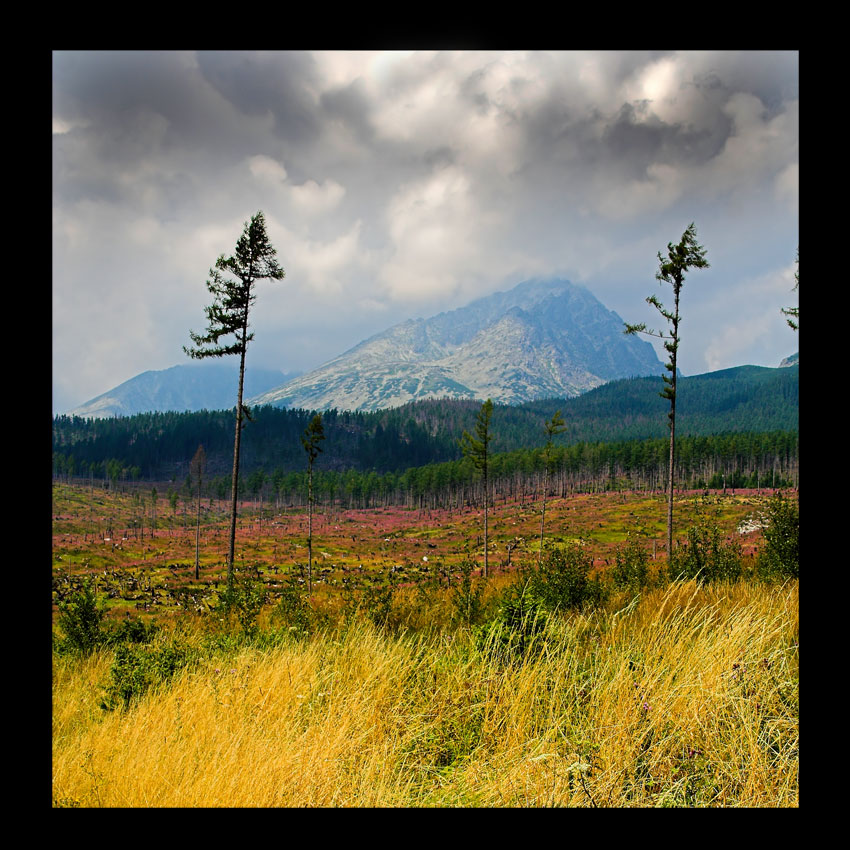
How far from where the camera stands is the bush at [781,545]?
7.54 meters

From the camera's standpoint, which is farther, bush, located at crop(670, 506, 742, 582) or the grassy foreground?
bush, located at crop(670, 506, 742, 582)

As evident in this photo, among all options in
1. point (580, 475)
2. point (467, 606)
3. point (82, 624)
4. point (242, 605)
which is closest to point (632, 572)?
point (467, 606)

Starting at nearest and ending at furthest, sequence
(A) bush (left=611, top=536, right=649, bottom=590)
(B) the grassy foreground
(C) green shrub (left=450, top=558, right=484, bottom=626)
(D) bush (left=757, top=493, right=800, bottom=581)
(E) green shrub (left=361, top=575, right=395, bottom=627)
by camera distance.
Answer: (B) the grassy foreground, (C) green shrub (left=450, top=558, right=484, bottom=626), (E) green shrub (left=361, top=575, right=395, bottom=627), (D) bush (left=757, top=493, right=800, bottom=581), (A) bush (left=611, top=536, right=649, bottom=590)

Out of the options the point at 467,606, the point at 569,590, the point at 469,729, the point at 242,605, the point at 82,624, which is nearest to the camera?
the point at 469,729

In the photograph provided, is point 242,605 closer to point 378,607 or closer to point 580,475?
point 378,607

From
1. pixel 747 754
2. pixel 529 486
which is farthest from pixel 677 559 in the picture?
pixel 529 486

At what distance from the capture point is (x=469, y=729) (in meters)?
3.36

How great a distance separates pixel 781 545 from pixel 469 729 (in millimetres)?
7386

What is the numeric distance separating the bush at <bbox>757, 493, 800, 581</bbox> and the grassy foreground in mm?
3617

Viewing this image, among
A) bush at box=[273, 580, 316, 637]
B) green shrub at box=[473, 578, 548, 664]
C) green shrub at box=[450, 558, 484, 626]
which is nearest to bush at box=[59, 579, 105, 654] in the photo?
bush at box=[273, 580, 316, 637]

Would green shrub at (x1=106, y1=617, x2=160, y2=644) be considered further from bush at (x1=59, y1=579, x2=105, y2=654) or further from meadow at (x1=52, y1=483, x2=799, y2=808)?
meadow at (x1=52, y1=483, x2=799, y2=808)

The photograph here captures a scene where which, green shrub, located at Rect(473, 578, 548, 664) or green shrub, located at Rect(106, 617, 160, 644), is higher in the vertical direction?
green shrub, located at Rect(473, 578, 548, 664)

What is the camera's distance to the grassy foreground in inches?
99.2

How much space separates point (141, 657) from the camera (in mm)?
5504
